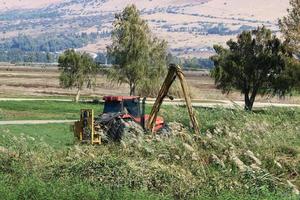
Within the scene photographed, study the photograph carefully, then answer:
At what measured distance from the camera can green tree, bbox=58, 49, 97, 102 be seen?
68500 millimetres

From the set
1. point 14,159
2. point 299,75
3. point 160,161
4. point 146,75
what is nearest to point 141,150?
point 160,161

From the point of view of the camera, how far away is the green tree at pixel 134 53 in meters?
64.4

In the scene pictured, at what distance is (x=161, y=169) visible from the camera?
41.6ft

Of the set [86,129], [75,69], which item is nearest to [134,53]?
[75,69]

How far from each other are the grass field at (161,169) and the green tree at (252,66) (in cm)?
3981

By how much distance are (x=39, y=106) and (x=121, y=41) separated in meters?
14.4

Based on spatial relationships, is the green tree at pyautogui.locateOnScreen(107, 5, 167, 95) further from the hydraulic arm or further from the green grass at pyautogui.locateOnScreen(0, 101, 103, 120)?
the hydraulic arm

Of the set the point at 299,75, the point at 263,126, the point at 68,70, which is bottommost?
the point at 68,70

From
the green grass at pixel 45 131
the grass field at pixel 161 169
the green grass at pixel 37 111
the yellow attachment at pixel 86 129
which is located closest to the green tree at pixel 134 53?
the green grass at pixel 37 111

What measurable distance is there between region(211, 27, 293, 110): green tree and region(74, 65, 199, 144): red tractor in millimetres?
→ 29788

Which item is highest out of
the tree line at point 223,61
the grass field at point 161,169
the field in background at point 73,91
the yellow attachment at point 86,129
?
the grass field at point 161,169

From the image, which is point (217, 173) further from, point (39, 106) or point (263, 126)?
point (39, 106)

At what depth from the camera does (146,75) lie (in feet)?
213

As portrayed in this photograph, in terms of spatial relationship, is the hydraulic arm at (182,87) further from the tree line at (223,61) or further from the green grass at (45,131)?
the tree line at (223,61)
